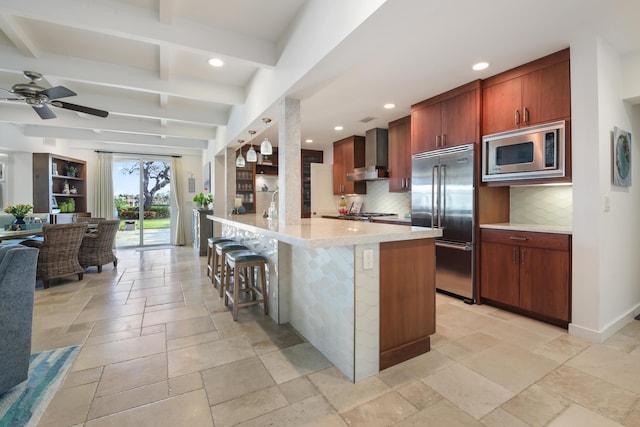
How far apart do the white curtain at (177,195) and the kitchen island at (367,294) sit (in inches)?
247

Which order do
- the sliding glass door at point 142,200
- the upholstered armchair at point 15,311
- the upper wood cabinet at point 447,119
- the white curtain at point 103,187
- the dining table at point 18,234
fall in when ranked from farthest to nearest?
1. the sliding glass door at point 142,200
2. the white curtain at point 103,187
3. the dining table at point 18,234
4. the upper wood cabinet at point 447,119
5. the upholstered armchair at point 15,311

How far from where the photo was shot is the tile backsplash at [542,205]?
3119 millimetres

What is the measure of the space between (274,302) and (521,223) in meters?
2.96

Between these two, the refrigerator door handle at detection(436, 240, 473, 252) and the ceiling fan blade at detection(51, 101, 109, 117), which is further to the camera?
the refrigerator door handle at detection(436, 240, 473, 252)

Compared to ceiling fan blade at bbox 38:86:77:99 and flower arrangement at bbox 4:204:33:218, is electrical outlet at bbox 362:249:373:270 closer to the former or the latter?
ceiling fan blade at bbox 38:86:77:99

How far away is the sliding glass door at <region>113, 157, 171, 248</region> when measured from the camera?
7672 millimetres

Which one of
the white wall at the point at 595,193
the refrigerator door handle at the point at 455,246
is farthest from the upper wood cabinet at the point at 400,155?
the white wall at the point at 595,193

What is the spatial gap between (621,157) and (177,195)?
839 cm

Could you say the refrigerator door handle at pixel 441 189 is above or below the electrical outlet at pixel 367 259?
above

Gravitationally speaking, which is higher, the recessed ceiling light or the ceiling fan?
the recessed ceiling light

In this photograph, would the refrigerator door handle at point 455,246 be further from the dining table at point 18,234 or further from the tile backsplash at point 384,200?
the dining table at point 18,234

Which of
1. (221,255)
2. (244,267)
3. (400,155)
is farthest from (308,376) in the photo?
(400,155)

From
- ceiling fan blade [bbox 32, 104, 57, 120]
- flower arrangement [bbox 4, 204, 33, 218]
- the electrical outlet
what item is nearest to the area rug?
the electrical outlet

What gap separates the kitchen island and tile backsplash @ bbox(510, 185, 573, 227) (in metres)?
1.88
